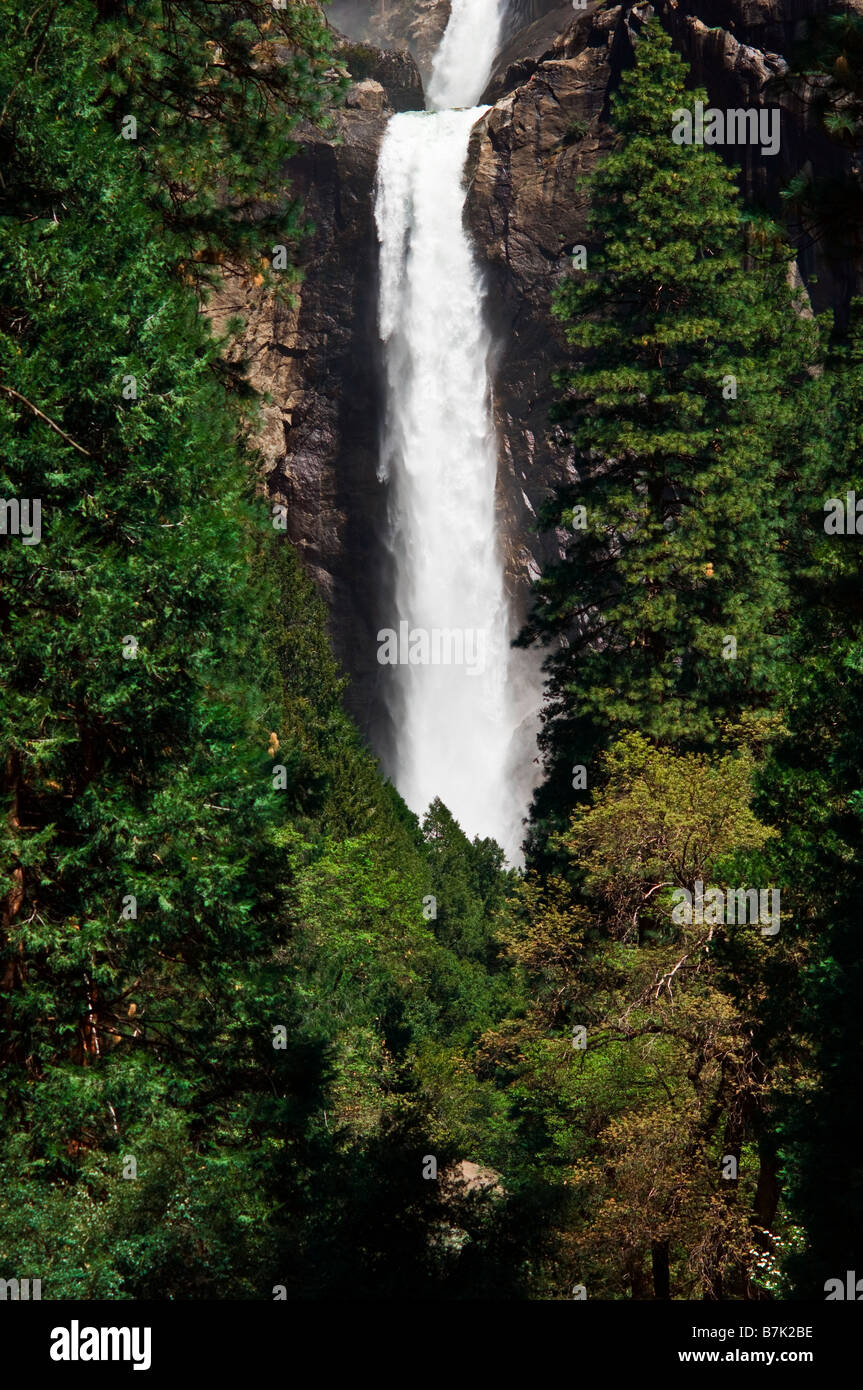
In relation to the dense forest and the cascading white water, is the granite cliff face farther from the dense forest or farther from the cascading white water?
the dense forest

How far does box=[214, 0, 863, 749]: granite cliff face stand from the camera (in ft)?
201

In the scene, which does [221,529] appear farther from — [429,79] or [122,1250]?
[429,79]

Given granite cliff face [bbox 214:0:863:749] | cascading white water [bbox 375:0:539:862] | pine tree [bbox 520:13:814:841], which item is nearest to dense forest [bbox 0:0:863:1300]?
pine tree [bbox 520:13:814:841]

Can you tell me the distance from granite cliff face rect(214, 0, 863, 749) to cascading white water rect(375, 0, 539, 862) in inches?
31.5

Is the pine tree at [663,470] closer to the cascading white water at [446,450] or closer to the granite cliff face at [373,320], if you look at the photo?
the granite cliff face at [373,320]

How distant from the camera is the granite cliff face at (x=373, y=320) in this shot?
61156mm

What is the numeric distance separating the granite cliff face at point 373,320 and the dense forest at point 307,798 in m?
36.3

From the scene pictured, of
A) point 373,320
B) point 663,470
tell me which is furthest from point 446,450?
point 663,470

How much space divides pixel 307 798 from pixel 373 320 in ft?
163

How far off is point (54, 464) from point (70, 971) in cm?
420

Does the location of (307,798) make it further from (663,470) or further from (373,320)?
(373,320)

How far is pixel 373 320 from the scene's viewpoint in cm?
6488

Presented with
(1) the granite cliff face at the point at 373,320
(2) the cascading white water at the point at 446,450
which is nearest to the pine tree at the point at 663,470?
(1) the granite cliff face at the point at 373,320

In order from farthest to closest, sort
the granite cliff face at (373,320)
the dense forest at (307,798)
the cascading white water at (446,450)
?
the cascading white water at (446,450) < the granite cliff face at (373,320) < the dense forest at (307,798)
